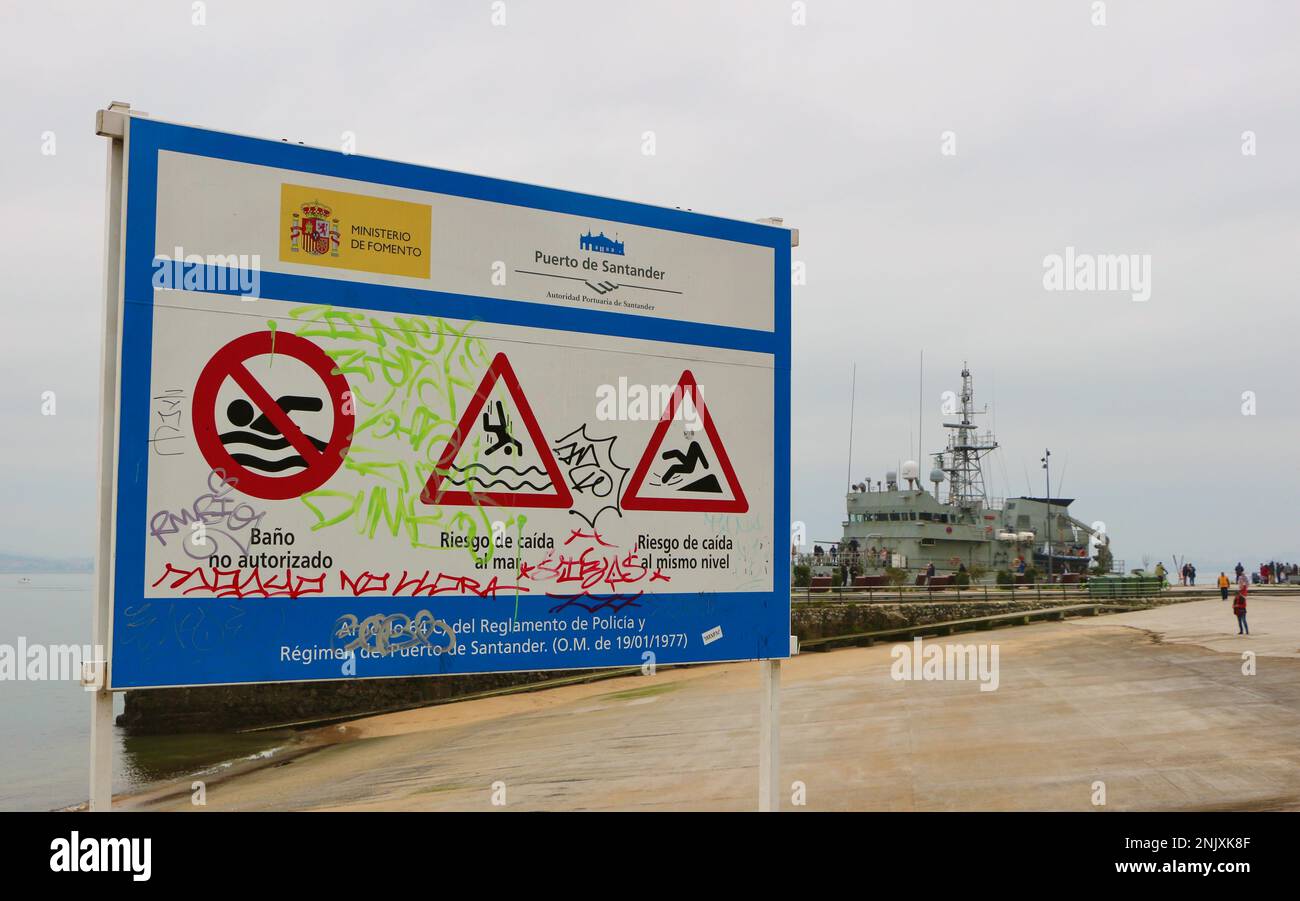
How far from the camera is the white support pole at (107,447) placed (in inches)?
197

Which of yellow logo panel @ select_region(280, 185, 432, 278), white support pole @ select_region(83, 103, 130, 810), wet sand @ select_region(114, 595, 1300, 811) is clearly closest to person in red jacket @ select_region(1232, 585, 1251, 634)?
wet sand @ select_region(114, 595, 1300, 811)

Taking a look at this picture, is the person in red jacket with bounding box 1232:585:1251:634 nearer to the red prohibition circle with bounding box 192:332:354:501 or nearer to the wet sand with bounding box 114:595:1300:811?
the wet sand with bounding box 114:595:1300:811

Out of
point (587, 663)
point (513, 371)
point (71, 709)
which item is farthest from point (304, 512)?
point (71, 709)

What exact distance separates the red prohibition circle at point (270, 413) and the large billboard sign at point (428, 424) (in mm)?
12

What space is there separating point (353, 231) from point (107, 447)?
1742 mm

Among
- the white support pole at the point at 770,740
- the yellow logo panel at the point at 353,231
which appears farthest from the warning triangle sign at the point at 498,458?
the white support pole at the point at 770,740

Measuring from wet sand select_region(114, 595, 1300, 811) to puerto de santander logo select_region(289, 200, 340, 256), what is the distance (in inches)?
221

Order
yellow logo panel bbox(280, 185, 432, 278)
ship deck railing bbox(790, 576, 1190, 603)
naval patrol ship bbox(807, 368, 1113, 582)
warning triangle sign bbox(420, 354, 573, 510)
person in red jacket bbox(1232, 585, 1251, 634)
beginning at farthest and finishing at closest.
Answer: naval patrol ship bbox(807, 368, 1113, 582), ship deck railing bbox(790, 576, 1190, 603), person in red jacket bbox(1232, 585, 1251, 634), warning triangle sign bbox(420, 354, 573, 510), yellow logo panel bbox(280, 185, 432, 278)

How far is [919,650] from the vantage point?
24.4 metres

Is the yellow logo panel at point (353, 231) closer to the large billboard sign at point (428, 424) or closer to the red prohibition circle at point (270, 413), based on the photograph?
the large billboard sign at point (428, 424)

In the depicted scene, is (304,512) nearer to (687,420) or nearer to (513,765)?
(687,420)

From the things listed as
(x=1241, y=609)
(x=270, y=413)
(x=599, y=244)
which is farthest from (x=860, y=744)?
(x=1241, y=609)

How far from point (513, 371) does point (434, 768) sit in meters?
8.35

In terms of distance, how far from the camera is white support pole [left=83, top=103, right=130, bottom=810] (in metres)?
5.02
